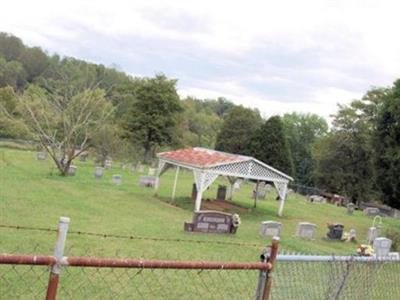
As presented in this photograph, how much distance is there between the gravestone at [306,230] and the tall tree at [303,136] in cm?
5391

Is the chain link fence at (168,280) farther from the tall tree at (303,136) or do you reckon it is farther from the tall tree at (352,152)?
the tall tree at (303,136)

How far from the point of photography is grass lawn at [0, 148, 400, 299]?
10.8m

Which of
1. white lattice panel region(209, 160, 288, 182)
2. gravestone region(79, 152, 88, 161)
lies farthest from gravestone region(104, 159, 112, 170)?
white lattice panel region(209, 160, 288, 182)

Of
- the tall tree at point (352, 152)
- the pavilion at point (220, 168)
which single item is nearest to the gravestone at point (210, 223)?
the pavilion at point (220, 168)

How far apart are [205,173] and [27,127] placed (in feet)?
94.8

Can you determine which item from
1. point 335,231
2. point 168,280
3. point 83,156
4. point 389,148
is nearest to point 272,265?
point 168,280

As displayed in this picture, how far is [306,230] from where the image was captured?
2328 centimetres

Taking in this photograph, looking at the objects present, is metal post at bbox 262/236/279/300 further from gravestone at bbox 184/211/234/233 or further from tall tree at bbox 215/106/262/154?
tall tree at bbox 215/106/262/154

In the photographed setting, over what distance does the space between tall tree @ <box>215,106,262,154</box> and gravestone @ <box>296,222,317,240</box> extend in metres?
46.4

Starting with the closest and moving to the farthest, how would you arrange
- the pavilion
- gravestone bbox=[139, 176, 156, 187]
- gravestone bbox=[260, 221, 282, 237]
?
gravestone bbox=[260, 221, 282, 237], the pavilion, gravestone bbox=[139, 176, 156, 187]

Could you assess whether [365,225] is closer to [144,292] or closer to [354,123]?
[354,123]

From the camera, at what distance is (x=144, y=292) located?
10641 millimetres

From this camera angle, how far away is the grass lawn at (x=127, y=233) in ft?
35.4

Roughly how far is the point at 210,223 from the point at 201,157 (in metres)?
8.10
